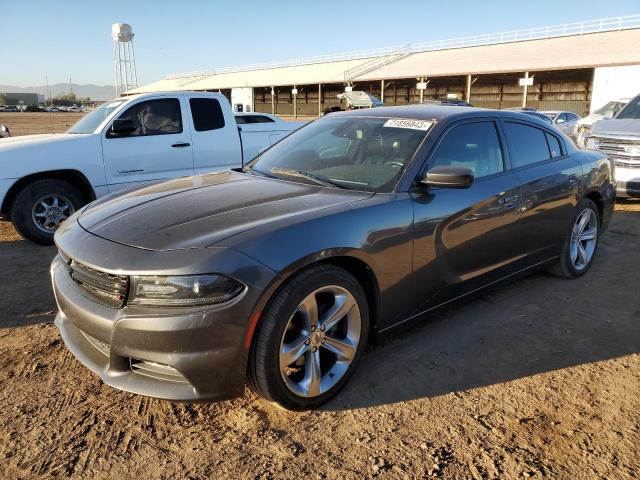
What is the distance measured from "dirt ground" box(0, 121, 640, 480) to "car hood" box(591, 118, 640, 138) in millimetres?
5673

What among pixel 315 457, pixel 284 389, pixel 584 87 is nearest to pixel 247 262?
pixel 284 389

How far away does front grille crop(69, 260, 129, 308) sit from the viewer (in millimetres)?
2479

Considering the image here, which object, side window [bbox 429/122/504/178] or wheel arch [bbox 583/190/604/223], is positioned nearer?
side window [bbox 429/122/504/178]

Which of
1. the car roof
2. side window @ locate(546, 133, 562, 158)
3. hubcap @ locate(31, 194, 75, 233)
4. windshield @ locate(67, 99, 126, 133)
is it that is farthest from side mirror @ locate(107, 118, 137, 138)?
side window @ locate(546, 133, 562, 158)

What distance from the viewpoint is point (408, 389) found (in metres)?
3.05

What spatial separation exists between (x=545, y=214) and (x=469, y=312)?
105cm

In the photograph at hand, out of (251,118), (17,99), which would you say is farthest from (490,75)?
(17,99)

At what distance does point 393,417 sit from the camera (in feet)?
9.14

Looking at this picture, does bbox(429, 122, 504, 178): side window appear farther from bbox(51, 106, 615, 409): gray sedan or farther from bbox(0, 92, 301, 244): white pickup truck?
bbox(0, 92, 301, 244): white pickup truck

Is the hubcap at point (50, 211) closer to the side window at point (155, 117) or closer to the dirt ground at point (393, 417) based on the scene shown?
the side window at point (155, 117)

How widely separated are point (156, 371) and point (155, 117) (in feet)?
17.5

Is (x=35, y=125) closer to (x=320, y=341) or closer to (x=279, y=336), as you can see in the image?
(x=320, y=341)

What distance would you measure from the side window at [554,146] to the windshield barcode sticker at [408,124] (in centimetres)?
160

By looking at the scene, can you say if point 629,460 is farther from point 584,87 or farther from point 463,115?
point 584,87
